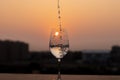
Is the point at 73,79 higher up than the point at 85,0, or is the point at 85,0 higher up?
the point at 85,0

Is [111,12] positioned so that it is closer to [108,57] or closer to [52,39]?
[52,39]

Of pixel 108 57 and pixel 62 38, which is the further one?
pixel 108 57

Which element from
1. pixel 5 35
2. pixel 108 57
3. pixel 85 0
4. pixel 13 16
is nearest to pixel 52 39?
pixel 85 0

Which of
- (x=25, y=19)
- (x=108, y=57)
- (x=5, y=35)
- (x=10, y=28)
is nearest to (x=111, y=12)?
(x=25, y=19)

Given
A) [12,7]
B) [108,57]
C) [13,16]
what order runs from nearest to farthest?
[12,7], [13,16], [108,57]

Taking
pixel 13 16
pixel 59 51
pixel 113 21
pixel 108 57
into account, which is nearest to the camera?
pixel 59 51

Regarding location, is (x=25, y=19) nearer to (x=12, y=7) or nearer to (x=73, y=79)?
(x=12, y=7)
